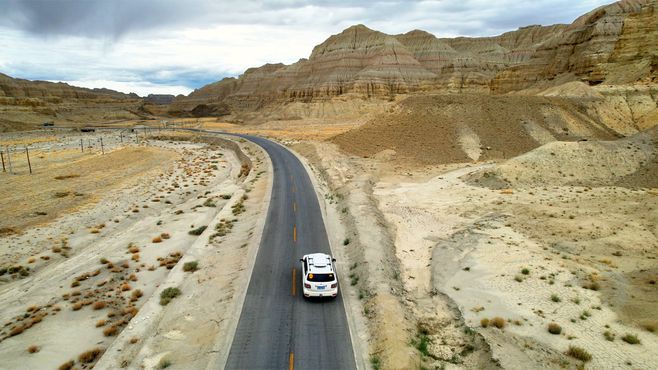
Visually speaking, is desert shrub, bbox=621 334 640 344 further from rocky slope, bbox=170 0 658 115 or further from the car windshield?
rocky slope, bbox=170 0 658 115

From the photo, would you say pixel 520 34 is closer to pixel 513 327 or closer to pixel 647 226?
pixel 647 226

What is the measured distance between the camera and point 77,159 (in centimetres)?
7494

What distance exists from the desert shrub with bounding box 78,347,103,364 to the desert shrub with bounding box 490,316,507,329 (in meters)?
16.0

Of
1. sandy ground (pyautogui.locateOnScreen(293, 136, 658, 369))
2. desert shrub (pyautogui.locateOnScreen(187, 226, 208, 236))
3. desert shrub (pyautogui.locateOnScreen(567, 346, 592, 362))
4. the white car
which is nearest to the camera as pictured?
desert shrub (pyautogui.locateOnScreen(567, 346, 592, 362))

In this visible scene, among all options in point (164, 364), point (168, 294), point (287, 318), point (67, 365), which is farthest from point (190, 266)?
point (164, 364)

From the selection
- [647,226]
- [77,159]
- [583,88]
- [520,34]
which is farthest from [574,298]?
[520,34]

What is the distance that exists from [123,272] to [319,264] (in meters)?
13.6

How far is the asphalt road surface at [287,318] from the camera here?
14.2m

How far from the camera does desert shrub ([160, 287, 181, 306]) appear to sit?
61.8 ft

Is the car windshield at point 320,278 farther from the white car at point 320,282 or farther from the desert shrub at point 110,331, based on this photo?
the desert shrub at point 110,331

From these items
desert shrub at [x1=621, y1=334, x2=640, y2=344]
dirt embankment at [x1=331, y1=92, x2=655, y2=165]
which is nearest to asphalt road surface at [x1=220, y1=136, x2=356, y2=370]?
desert shrub at [x1=621, y1=334, x2=640, y2=344]

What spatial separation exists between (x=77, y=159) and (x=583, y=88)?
92.5 metres

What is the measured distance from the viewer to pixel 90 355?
658 inches

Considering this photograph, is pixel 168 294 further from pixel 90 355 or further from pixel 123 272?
pixel 123 272
